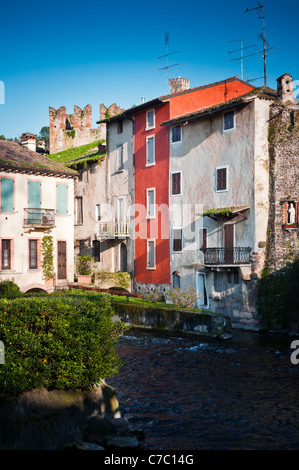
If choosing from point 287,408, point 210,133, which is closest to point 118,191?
point 210,133

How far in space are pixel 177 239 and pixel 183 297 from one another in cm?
479

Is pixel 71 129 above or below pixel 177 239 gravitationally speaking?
above

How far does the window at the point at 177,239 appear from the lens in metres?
31.9

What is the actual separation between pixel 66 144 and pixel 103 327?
51.5m

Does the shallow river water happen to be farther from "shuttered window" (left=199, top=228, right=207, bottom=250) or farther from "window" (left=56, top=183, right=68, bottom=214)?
"window" (left=56, top=183, right=68, bottom=214)

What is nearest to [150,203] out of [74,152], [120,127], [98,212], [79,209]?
[98,212]

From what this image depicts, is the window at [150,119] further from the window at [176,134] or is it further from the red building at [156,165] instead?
the window at [176,134]

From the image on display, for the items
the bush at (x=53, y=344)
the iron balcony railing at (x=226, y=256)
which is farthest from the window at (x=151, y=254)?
the bush at (x=53, y=344)

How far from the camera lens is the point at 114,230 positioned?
123 feet

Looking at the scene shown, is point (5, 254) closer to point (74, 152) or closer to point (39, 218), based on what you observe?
point (39, 218)

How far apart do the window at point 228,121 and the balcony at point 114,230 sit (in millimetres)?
11838

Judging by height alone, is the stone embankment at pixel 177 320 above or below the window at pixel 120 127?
below

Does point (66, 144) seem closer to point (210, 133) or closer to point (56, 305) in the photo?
point (210, 133)

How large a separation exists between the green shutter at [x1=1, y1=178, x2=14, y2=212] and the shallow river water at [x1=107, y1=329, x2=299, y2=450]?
41.4 feet
